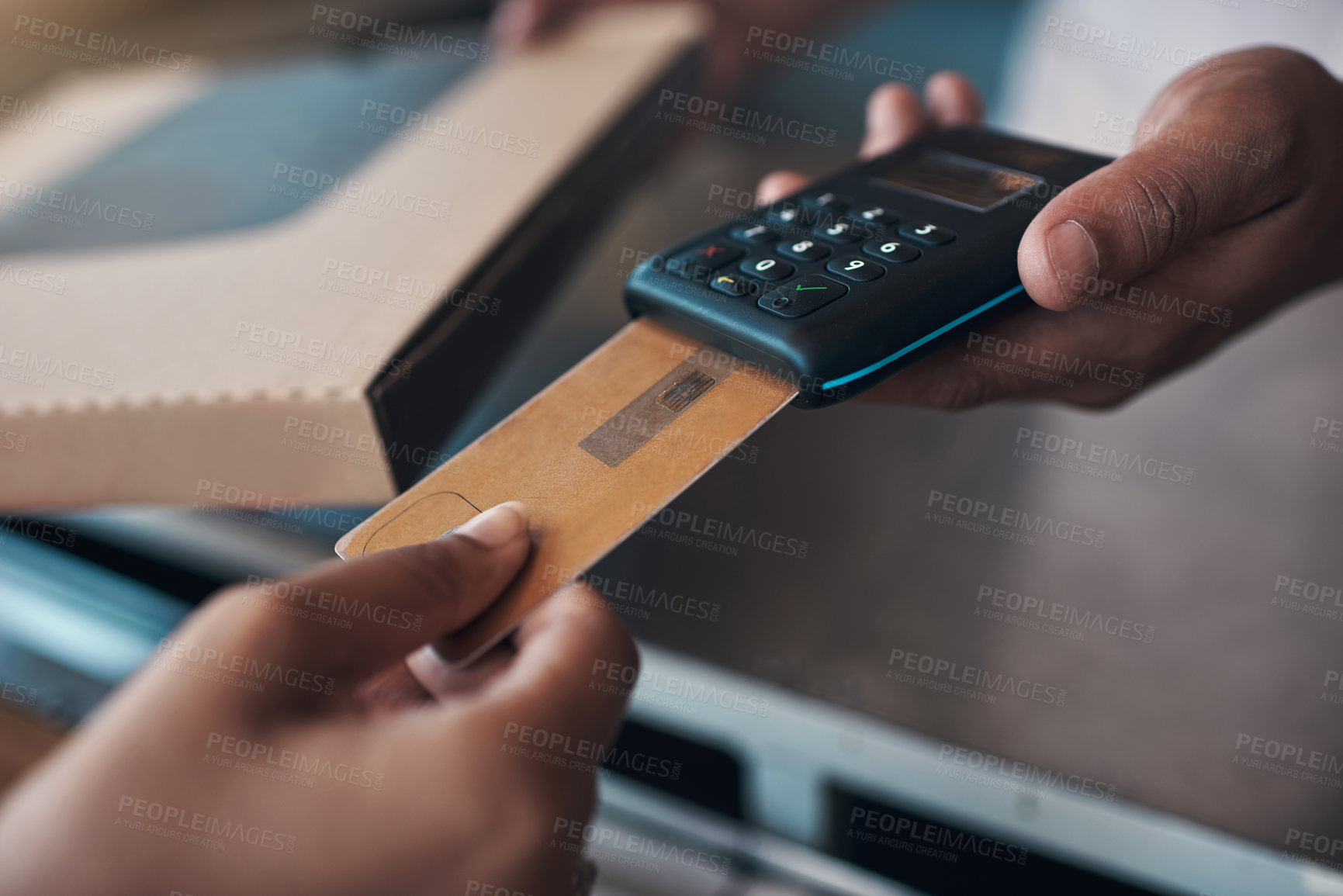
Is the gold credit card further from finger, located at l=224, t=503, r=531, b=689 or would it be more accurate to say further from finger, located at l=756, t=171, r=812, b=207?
finger, located at l=756, t=171, r=812, b=207

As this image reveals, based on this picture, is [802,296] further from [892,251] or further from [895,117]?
[895,117]

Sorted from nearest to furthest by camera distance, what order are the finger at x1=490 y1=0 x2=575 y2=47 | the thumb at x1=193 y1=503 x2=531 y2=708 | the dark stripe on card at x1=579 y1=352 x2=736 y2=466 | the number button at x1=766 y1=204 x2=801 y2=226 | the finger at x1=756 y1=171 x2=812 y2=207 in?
the thumb at x1=193 y1=503 x2=531 y2=708, the dark stripe on card at x1=579 y1=352 x2=736 y2=466, the number button at x1=766 y1=204 x2=801 y2=226, the finger at x1=756 y1=171 x2=812 y2=207, the finger at x1=490 y1=0 x2=575 y2=47

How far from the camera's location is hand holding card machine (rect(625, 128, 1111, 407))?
1.32ft

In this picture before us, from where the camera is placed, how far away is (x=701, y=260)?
0.46m

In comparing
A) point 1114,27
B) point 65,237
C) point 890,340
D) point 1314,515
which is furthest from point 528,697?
point 1114,27

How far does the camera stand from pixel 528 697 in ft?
1.01

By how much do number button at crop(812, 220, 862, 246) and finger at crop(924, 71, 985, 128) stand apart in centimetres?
34

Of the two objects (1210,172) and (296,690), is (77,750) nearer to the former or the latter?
(296,690)

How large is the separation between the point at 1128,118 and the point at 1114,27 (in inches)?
3.4

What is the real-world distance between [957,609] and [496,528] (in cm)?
30

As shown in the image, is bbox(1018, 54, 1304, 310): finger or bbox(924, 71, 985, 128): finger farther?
bbox(924, 71, 985, 128): finger

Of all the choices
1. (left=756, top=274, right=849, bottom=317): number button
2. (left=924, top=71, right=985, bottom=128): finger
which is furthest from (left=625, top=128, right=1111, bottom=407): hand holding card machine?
(left=924, top=71, right=985, bottom=128): finger

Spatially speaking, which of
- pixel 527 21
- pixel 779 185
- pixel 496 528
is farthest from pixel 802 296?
pixel 527 21

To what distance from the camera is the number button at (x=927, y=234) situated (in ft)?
1.49
